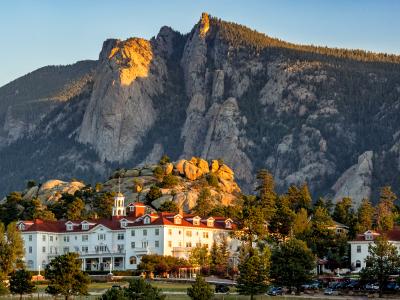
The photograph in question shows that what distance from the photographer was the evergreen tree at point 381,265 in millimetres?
158750

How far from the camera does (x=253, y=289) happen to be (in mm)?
151000

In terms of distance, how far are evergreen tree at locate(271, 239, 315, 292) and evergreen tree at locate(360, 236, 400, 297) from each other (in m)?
8.53

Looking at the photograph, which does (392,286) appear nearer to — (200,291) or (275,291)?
(275,291)

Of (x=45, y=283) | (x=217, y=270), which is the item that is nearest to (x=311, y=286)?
(x=217, y=270)

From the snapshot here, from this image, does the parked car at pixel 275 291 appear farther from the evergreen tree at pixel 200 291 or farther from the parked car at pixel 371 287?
the evergreen tree at pixel 200 291

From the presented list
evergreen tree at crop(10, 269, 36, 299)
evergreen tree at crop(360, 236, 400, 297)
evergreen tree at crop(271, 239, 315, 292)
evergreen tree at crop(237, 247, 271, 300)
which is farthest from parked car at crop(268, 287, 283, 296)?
evergreen tree at crop(10, 269, 36, 299)

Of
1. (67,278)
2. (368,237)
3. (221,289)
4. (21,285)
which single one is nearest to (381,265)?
(221,289)

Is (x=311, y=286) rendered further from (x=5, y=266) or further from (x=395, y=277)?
(x=5, y=266)

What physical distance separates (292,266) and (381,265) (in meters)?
13.2

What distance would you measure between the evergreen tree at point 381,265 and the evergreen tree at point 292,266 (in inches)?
336

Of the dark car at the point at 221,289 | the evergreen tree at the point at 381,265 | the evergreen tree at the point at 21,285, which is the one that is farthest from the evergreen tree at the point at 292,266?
the evergreen tree at the point at 21,285

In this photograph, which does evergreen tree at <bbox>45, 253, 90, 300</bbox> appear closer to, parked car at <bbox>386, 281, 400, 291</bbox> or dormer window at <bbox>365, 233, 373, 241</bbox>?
parked car at <bbox>386, 281, 400, 291</bbox>

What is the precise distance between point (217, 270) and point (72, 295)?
48.9 meters

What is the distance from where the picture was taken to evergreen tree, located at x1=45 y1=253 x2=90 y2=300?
150 m
